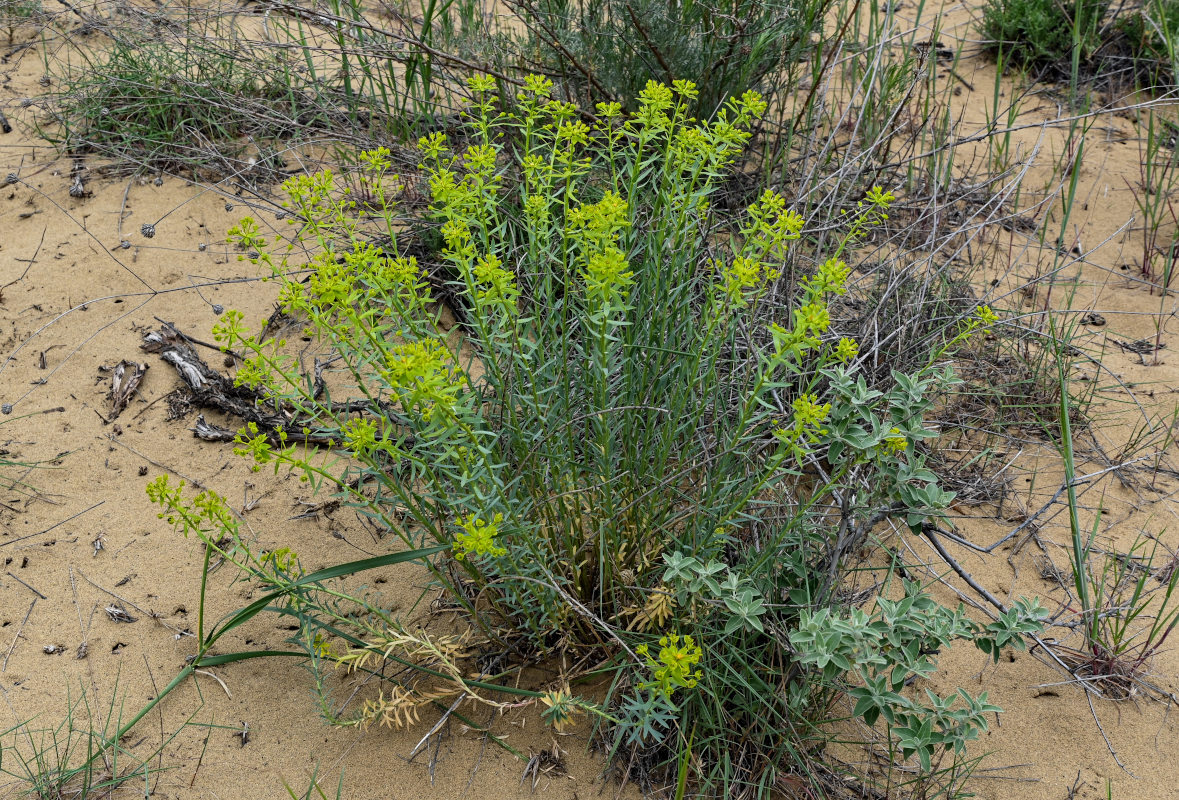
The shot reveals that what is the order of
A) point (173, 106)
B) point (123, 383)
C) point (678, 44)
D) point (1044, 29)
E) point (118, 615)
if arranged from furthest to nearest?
point (1044, 29) → point (173, 106) → point (678, 44) → point (123, 383) → point (118, 615)

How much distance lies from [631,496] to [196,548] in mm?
1334

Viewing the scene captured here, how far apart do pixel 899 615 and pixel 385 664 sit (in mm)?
1268

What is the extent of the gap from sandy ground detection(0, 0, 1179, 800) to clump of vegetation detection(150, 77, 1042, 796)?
14 cm

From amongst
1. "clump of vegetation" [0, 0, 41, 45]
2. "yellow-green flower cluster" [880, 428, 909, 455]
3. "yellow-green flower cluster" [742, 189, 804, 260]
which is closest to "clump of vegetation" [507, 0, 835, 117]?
"yellow-green flower cluster" [742, 189, 804, 260]

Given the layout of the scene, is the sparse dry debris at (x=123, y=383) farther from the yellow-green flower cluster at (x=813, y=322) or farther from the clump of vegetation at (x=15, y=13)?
the clump of vegetation at (x=15, y=13)

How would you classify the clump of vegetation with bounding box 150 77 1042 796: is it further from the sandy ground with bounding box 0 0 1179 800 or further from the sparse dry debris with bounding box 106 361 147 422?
the sparse dry debris with bounding box 106 361 147 422

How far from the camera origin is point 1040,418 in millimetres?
3004

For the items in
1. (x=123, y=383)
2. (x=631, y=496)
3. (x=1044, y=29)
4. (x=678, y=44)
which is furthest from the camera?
(x=1044, y=29)

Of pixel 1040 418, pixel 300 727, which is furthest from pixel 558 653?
pixel 1040 418

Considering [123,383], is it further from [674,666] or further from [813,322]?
[813,322]

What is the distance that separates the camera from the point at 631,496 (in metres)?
2.17

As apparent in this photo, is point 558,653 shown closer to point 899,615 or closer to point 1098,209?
point 899,615

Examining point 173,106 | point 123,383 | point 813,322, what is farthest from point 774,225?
point 173,106

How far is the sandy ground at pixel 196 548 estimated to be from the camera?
2117 mm
